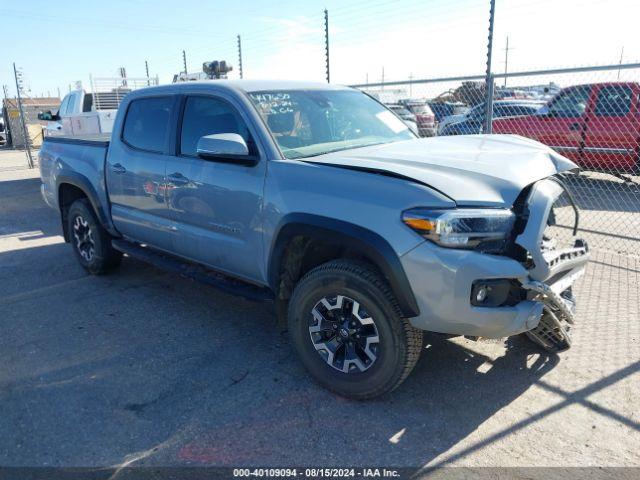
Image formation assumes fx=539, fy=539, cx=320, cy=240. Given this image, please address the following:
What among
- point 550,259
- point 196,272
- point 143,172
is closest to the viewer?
point 550,259

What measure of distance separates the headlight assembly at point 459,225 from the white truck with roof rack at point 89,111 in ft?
33.9

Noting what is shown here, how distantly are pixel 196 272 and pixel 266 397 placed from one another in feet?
4.46

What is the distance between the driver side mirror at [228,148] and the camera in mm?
3488

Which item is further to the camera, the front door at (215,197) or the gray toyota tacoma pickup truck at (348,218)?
the front door at (215,197)

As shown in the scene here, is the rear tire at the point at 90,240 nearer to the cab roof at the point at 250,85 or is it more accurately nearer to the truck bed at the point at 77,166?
the truck bed at the point at 77,166

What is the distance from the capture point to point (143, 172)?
458 centimetres

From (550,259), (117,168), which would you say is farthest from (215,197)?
(550,259)

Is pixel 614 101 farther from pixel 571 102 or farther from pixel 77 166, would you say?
pixel 77 166

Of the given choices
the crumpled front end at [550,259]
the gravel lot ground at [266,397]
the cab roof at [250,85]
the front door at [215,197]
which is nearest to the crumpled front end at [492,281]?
the crumpled front end at [550,259]

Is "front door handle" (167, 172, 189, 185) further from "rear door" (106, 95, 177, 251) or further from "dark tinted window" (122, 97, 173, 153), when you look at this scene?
"dark tinted window" (122, 97, 173, 153)

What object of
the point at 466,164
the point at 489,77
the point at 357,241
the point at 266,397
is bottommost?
the point at 266,397

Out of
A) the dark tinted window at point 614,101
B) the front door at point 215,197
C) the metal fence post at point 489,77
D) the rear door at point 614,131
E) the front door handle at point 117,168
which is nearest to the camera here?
the front door at point 215,197

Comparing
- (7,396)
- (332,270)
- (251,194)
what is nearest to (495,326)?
(332,270)

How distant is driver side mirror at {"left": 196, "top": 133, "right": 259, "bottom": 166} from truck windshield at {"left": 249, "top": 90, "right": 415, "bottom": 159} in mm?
249
